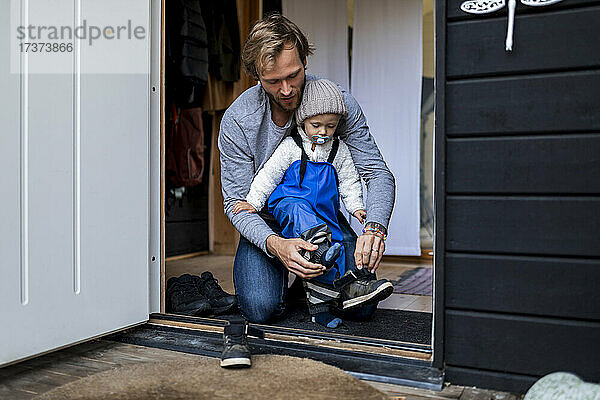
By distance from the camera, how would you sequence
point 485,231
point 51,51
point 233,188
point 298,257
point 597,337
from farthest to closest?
1. point 233,188
2. point 298,257
3. point 51,51
4. point 485,231
5. point 597,337

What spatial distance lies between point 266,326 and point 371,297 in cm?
33

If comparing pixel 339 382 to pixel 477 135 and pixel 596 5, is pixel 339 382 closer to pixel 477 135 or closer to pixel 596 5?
pixel 477 135

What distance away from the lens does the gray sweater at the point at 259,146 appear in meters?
1.98

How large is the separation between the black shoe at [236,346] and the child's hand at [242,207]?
44 cm

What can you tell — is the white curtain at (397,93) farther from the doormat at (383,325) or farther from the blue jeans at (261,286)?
the blue jeans at (261,286)

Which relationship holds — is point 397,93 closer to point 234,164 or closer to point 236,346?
point 234,164

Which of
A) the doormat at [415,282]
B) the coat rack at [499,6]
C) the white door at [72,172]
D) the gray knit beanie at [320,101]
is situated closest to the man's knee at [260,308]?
the white door at [72,172]

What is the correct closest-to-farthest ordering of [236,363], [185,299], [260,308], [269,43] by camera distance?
1. [236,363]
2. [269,43]
3. [260,308]
4. [185,299]

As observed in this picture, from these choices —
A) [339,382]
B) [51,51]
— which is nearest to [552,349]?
[339,382]

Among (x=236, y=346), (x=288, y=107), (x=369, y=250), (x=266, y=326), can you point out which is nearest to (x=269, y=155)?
(x=288, y=107)

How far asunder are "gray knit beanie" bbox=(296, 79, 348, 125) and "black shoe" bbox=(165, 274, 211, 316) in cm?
75

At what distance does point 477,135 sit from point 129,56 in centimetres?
111

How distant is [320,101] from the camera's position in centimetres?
186

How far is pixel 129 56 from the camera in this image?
1.83m
